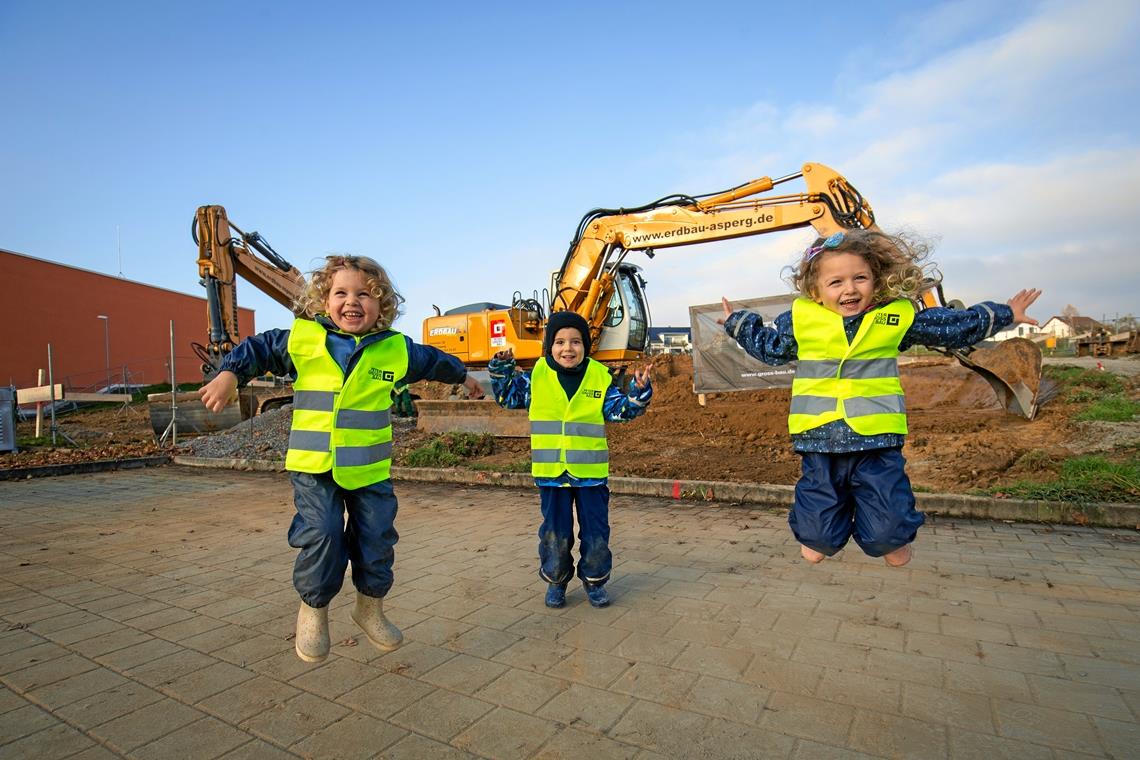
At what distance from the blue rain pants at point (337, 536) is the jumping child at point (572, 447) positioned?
1011 millimetres

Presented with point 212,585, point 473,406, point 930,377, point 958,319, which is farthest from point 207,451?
point 930,377

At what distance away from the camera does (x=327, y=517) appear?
2863 millimetres

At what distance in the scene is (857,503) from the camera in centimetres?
309

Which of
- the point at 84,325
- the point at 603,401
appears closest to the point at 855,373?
the point at 603,401

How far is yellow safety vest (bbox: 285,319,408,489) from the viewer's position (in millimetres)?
2881

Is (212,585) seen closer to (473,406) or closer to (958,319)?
(958,319)

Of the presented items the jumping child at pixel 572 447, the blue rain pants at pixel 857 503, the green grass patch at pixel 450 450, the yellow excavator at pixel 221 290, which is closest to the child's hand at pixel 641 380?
the jumping child at pixel 572 447

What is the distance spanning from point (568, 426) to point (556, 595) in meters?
0.99

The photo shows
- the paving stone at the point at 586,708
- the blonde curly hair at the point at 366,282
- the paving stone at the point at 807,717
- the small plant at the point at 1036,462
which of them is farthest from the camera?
the small plant at the point at 1036,462

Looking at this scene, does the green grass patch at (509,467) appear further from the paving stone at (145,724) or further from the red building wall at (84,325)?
the red building wall at (84,325)

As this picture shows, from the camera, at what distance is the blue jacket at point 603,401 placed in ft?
12.5

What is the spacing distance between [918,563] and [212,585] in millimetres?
4812

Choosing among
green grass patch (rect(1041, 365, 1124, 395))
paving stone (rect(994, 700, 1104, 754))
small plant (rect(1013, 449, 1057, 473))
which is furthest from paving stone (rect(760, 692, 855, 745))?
green grass patch (rect(1041, 365, 1124, 395))

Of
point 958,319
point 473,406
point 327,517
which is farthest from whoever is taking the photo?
point 473,406
